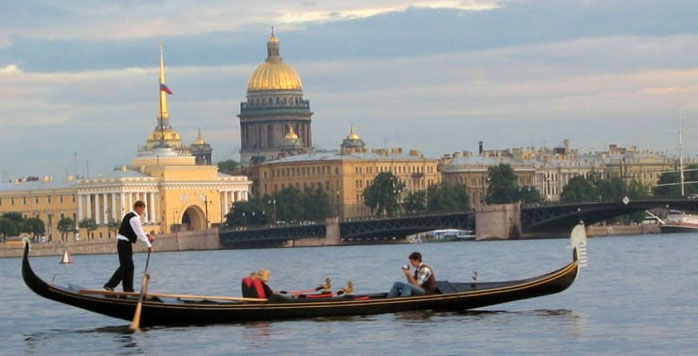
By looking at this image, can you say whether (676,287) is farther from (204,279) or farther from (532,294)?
(204,279)

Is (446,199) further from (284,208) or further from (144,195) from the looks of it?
(144,195)

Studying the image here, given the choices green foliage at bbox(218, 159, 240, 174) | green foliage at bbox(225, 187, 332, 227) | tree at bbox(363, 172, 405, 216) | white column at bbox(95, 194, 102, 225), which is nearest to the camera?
green foliage at bbox(225, 187, 332, 227)

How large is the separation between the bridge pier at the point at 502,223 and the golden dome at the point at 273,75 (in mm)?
83901

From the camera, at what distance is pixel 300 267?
232 ft

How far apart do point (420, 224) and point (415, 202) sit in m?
34.9

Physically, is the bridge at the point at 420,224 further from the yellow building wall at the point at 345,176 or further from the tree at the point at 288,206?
the yellow building wall at the point at 345,176

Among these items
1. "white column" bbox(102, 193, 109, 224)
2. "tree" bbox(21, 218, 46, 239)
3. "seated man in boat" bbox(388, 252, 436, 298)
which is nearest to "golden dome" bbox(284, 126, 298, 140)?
"white column" bbox(102, 193, 109, 224)

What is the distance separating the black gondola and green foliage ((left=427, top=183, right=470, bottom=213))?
101 meters

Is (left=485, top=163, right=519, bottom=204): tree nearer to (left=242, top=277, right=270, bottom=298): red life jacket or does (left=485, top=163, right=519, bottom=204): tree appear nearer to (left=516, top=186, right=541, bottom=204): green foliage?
(left=516, top=186, right=541, bottom=204): green foliage

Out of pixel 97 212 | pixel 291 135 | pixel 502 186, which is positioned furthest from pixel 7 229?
pixel 291 135

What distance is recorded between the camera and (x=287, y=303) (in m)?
33.7

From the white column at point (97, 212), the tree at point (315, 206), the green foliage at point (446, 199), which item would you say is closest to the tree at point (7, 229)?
the white column at point (97, 212)

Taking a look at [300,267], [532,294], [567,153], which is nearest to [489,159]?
[567,153]

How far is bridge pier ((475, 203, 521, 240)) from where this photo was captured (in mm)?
109500
